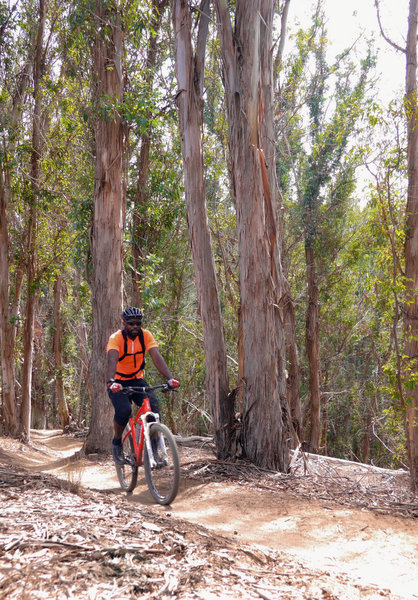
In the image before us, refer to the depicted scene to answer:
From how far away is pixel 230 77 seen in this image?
311 inches

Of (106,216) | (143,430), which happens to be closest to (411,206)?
(106,216)

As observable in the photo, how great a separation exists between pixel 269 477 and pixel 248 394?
1162 millimetres

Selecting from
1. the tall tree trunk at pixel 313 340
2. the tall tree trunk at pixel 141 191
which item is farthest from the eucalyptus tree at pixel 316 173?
the tall tree trunk at pixel 141 191

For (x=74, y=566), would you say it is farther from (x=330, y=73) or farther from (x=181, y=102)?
(x=330, y=73)

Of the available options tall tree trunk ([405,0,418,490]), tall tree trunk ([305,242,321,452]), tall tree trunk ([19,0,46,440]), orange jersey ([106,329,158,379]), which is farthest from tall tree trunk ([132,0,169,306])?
orange jersey ([106,329,158,379])

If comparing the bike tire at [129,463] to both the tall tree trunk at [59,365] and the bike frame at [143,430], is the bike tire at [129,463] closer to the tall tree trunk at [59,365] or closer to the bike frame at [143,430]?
the bike frame at [143,430]

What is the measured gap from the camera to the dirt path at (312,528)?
3768 millimetres

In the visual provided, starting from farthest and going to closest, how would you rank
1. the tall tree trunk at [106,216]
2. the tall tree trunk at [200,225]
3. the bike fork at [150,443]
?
the tall tree trunk at [106,216] → the tall tree trunk at [200,225] → the bike fork at [150,443]

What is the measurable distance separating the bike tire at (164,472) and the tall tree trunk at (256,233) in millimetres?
2018

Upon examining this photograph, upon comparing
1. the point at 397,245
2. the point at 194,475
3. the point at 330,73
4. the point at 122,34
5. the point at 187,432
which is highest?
the point at 330,73

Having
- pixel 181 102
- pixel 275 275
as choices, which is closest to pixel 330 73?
pixel 181 102

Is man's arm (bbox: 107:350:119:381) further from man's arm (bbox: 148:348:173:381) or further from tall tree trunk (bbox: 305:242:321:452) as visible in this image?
tall tree trunk (bbox: 305:242:321:452)

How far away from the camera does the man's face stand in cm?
589

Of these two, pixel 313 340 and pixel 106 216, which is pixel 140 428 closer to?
pixel 106 216
